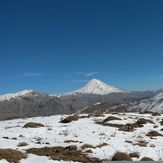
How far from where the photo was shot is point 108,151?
952 inches

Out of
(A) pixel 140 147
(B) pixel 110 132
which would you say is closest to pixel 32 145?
(A) pixel 140 147

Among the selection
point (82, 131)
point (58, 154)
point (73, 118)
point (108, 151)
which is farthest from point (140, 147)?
point (73, 118)

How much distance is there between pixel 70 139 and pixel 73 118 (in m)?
15.1

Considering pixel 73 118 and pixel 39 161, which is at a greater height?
pixel 73 118

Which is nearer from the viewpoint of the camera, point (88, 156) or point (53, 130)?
point (88, 156)

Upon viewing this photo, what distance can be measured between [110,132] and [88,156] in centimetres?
1262

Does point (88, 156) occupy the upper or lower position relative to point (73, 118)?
lower

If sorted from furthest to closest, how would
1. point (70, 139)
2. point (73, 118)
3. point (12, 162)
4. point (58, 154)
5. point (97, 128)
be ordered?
point (73, 118) → point (97, 128) → point (70, 139) → point (58, 154) → point (12, 162)

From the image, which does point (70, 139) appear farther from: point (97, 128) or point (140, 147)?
point (97, 128)

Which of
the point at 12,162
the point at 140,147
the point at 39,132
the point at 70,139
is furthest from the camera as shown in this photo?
the point at 39,132

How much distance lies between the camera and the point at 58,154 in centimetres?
2184

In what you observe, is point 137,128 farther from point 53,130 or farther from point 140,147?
point 140,147

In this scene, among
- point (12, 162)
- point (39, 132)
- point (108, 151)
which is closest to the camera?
point (12, 162)

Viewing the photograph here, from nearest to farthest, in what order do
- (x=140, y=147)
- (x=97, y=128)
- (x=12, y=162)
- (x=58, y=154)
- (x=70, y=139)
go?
(x=12, y=162) < (x=58, y=154) < (x=140, y=147) < (x=70, y=139) < (x=97, y=128)
